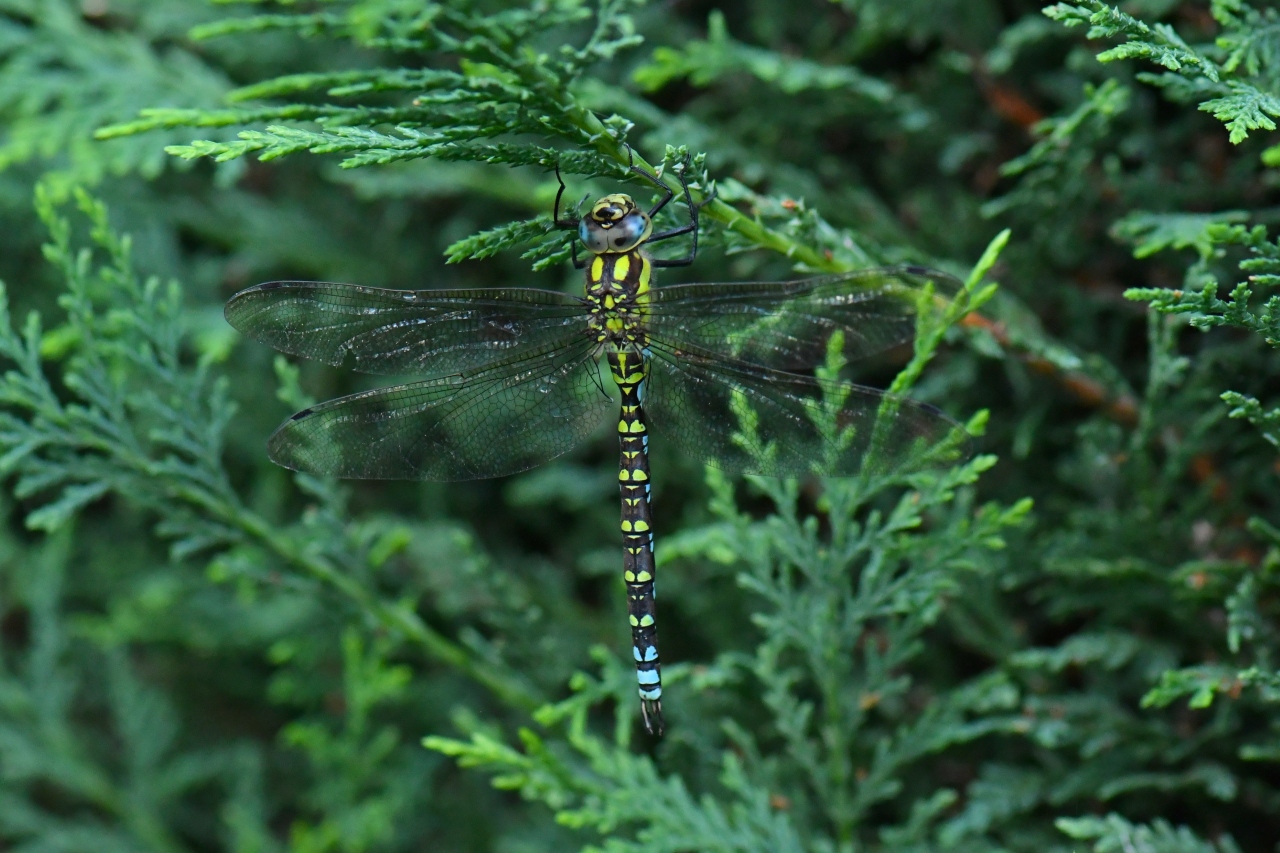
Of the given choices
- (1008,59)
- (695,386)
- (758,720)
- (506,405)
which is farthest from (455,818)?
(1008,59)

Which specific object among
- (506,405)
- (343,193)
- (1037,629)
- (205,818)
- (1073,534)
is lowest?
(205,818)

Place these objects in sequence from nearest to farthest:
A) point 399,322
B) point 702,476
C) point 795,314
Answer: point 795,314 → point 399,322 → point 702,476

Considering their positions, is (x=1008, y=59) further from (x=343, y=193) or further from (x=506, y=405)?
(x=343, y=193)

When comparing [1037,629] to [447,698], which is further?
[447,698]

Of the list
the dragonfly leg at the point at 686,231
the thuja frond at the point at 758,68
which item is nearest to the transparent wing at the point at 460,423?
the dragonfly leg at the point at 686,231

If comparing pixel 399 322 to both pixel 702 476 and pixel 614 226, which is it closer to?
pixel 614 226

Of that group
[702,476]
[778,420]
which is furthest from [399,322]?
[702,476]
